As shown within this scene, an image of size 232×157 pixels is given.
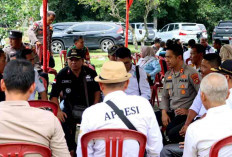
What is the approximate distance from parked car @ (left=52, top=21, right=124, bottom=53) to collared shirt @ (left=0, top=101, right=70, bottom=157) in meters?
17.7

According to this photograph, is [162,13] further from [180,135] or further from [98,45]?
[180,135]

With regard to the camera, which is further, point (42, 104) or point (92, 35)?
point (92, 35)

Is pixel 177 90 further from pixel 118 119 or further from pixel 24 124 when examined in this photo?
pixel 24 124

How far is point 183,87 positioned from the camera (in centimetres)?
455

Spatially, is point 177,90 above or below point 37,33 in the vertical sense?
below

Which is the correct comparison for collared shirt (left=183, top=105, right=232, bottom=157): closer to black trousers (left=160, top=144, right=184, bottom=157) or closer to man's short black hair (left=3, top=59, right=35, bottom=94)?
black trousers (left=160, top=144, right=184, bottom=157)

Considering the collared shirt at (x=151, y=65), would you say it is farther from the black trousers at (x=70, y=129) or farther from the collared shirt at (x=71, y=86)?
the black trousers at (x=70, y=129)

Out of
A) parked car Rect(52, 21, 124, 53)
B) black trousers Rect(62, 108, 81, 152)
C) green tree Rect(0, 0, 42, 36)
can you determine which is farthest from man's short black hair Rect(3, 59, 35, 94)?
parked car Rect(52, 21, 124, 53)

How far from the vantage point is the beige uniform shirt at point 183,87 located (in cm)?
452

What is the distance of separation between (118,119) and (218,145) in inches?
29.0

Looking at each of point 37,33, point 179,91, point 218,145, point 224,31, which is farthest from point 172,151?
point 224,31

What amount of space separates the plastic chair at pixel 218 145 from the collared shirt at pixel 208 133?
0.04 meters

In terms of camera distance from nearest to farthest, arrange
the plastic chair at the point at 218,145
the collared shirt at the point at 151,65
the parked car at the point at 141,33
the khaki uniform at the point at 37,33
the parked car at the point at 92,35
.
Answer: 1. the plastic chair at the point at 218,145
2. the collared shirt at the point at 151,65
3. the khaki uniform at the point at 37,33
4. the parked car at the point at 92,35
5. the parked car at the point at 141,33

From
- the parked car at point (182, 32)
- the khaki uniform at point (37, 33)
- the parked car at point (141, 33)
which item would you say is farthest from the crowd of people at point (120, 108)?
the parked car at point (141, 33)
